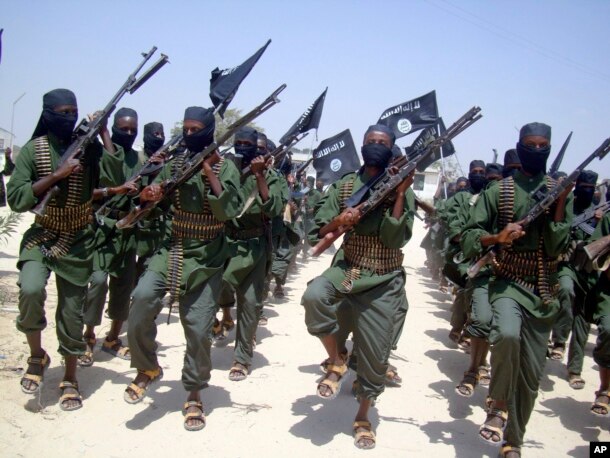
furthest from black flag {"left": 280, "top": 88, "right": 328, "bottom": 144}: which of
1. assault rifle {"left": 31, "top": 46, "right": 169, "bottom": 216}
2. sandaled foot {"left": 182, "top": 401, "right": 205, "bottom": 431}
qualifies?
sandaled foot {"left": 182, "top": 401, "right": 205, "bottom": 431}

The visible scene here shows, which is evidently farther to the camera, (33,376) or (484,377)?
(484,377)

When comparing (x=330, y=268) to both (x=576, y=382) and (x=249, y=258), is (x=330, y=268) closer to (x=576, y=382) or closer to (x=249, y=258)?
(x=249, y=258)

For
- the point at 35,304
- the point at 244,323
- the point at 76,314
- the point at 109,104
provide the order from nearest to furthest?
the point at 35,304
the point at 76,314
the point at 109,104
the point at 244,323

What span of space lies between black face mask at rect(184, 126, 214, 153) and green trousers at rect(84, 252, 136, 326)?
2000 millimetres

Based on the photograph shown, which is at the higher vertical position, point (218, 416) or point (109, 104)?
point (109, 104)

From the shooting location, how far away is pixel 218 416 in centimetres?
464

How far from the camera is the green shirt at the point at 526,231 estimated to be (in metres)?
4.09

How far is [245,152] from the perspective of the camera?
5961 millimetres

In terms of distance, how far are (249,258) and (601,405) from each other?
12.4ft

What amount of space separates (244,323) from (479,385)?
2645mm

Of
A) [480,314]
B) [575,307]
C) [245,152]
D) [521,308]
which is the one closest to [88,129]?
[245,152]

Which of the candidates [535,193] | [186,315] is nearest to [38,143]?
[186,315]

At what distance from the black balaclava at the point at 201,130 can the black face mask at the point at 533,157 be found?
99.3 inches

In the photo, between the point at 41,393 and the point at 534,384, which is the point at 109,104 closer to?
the point at 41,393
